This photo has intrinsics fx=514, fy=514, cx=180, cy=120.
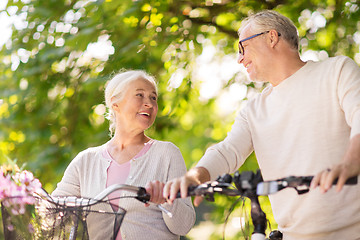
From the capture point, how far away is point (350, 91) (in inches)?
77.5

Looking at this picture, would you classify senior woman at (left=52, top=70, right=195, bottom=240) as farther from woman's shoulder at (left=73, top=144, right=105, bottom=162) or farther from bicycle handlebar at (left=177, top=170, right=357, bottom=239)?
bicycle handlebar at (left=177, top=170, right=357, bottom=239)

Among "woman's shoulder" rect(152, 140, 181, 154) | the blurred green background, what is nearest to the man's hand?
"woman's shoulder" rect(152, 140, 181, 154)

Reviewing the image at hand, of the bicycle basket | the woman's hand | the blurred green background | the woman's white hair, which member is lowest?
the blurred green background

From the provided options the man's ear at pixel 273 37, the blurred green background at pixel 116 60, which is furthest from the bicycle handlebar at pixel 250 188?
the blurred green background at pixel 116 60

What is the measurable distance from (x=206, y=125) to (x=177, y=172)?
10.9 feet

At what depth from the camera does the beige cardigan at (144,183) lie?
2.37 m

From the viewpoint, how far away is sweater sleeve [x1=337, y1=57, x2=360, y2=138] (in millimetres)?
1863

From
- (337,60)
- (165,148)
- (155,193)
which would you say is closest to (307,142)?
(337,60)

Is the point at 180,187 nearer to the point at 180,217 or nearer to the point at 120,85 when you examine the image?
the point at 180,217

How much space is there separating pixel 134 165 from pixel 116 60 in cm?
205

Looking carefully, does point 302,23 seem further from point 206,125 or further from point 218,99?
point 206,125

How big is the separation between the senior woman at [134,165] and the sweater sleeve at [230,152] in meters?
0.29

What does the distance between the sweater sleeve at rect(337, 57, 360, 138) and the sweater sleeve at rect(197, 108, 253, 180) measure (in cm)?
48

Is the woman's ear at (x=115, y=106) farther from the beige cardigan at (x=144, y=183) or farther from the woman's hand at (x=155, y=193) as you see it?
the woman's hand at (x=155, y=193)
